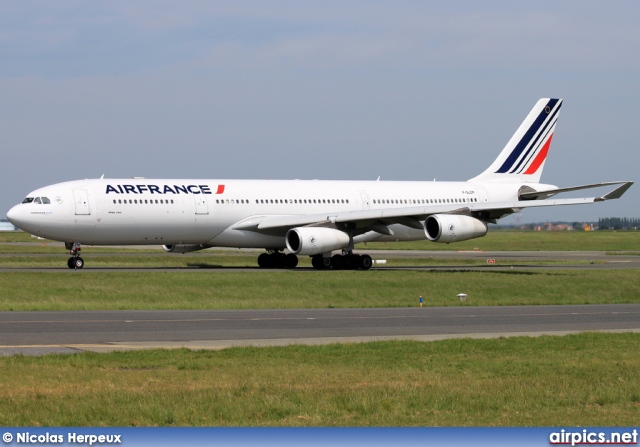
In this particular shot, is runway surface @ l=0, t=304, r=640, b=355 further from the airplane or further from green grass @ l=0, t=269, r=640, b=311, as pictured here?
the airplane

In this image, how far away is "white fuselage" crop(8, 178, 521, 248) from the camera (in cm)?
4534

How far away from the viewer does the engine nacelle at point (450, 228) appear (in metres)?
47.4

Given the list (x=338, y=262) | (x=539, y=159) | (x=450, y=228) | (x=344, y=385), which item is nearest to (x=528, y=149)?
(x=539, y=159)

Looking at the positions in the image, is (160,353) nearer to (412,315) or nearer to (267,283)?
(412,315)

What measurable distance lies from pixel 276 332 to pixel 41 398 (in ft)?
33.7

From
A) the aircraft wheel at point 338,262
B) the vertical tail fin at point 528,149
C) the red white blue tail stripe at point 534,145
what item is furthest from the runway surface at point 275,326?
the red white blue tail stripe at point 534,145

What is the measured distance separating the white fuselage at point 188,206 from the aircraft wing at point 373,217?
0.64 meters

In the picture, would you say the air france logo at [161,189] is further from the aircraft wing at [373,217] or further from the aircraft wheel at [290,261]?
the aircraft wheel at [290,261]

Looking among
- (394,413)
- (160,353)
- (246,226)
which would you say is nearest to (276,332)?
(160,353)

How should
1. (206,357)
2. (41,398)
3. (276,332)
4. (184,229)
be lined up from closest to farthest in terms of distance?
1. (41,398)
2. (206,357)
3. (276,332)
4. (184,229)

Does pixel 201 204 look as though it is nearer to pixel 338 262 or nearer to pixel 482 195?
pixel 338 262

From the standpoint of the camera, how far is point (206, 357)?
19.0 metres

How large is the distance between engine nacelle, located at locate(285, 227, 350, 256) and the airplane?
0.18ft

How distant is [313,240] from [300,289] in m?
8.41
